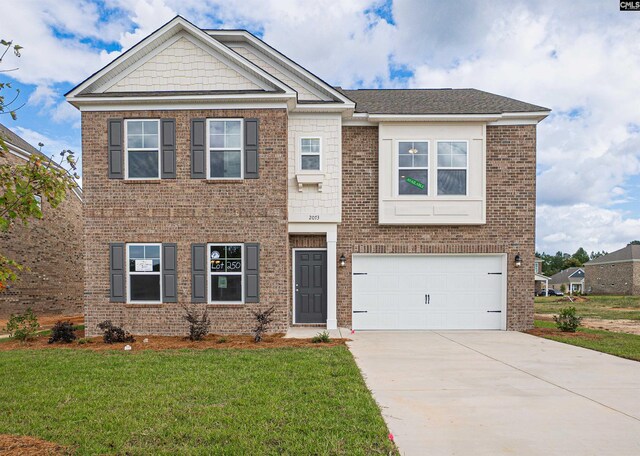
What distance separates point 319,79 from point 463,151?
14.6 ft

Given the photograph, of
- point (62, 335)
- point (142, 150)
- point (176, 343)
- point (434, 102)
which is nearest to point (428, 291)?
point (434, 102)

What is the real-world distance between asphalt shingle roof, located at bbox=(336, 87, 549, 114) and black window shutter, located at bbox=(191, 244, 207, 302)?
19.2ft

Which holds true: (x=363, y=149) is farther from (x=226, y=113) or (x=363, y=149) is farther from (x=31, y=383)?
(x=31, y=383)

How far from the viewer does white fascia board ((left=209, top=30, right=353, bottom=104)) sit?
11.0 meters

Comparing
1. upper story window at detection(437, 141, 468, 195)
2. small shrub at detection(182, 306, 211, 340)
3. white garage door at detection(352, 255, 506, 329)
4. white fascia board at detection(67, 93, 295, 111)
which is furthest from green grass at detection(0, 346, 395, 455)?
white fascia board at detection(67, 93, 295, 111)

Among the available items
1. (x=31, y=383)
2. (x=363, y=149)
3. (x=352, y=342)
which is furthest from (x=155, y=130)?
(x=352, y=342)

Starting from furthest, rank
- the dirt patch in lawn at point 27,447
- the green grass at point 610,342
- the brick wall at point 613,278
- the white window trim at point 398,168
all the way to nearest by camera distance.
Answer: the brick wall at point 613,278 → the white window trim at point 398,168 → the green grass at point 610,342 → the dirt patch in lawn at point 27,447

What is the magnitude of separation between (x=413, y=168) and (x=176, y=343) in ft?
24.9

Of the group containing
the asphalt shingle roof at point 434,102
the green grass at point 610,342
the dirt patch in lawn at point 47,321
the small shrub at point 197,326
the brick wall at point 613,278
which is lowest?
the brick wall at point 613,278

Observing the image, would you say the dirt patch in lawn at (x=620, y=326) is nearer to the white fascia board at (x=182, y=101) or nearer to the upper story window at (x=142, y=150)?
the white fascia board at (x=182, y=101)

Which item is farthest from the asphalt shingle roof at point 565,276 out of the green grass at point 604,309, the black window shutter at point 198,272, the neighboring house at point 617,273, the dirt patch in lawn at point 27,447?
the dirt patch in lawn at point 27,447

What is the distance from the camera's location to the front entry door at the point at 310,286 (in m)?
11.6

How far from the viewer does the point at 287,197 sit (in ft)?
36.0

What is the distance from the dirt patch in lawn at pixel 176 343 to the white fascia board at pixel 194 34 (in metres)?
6.08
